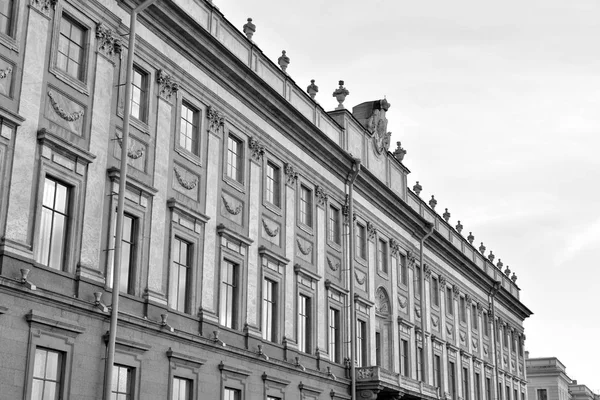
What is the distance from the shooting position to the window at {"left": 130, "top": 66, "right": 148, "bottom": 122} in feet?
89.7

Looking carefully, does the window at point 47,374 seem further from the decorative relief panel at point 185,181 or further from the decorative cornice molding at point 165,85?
the decorative cornice molding at point 165,85

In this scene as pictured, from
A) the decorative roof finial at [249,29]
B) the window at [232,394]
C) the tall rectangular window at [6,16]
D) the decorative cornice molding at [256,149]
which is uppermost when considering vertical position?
the decorative roof finial at [249,29]

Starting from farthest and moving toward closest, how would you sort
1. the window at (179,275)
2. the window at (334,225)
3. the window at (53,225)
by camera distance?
the window at (334,225), the window at (179,275), the window at (53,225)

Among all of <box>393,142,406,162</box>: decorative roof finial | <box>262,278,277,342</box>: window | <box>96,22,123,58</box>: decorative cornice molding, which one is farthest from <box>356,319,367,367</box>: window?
<box>96,22,123,58</box>: decorative cornice molding

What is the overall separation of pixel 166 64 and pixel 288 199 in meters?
9.05

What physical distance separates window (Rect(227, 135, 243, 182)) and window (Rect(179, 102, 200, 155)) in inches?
81.0

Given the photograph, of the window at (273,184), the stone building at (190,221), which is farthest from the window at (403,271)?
the window at (273,184)

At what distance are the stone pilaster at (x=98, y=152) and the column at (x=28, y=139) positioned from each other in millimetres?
2073

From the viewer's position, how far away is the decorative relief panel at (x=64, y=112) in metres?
23.5

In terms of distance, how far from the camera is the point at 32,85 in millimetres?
22891

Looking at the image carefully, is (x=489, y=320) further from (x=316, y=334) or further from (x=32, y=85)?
(x=32, y=85)

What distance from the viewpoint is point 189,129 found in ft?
98.4

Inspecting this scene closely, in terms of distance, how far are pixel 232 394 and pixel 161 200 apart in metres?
7.26

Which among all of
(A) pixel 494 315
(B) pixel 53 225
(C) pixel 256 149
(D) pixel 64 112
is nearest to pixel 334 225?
(C) pixel 256 149
